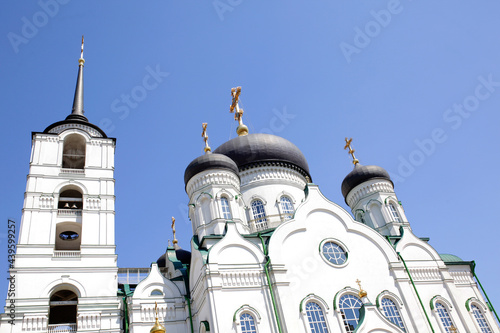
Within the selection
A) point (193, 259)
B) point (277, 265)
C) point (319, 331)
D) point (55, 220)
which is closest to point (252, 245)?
point (277, 265)

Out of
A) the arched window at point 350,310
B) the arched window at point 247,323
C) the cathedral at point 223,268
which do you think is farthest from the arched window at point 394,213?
the arched window at point 247,323

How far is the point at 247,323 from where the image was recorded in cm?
1589

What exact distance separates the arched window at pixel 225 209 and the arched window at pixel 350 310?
6.06 meters

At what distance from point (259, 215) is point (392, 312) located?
786 centimetres

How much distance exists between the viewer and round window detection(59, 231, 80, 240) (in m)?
19.6

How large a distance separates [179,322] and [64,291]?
18.1 ft

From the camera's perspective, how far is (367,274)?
60.3 feet

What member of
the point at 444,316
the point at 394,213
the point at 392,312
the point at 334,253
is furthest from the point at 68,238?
the point at 444,316

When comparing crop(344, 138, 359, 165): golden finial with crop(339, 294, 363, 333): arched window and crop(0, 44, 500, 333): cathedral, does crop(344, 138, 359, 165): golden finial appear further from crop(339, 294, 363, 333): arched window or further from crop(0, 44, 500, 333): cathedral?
crop(339, 294, 363, 333): arched window

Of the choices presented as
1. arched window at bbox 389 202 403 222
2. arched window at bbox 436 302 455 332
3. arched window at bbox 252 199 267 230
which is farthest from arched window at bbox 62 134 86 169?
arched window at bbox 436 302 455 332

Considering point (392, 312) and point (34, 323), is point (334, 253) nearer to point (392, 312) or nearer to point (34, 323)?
point (392, 312)

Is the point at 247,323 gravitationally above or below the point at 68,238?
below

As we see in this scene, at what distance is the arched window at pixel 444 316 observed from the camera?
18094 mm

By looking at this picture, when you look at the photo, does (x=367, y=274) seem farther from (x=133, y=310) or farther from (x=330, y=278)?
(x=133, y=310)
